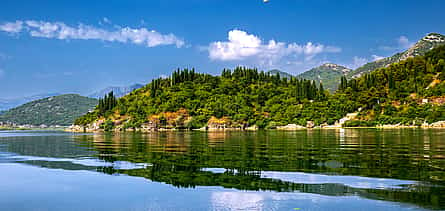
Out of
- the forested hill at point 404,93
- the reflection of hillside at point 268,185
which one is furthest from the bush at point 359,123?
the reflection of hillside at point 268,185

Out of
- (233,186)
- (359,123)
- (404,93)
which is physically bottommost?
(233,186)

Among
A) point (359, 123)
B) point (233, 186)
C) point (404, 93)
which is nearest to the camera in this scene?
point (233, 186)

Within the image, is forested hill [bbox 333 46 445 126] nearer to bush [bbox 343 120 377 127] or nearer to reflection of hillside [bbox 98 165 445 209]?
bush [bbox 343 120 377 127]

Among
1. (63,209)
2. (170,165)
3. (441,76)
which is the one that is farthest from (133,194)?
(441,76)

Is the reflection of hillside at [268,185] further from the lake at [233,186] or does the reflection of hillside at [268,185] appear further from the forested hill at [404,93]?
the forested hill at [404,93]

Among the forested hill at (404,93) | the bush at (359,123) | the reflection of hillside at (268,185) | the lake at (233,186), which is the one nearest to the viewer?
the lake at (233,186)

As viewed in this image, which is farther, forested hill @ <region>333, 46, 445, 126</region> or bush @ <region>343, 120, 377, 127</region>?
bush @ <region>343, 120, 377, 127</region>

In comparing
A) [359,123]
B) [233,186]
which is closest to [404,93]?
[359,123]

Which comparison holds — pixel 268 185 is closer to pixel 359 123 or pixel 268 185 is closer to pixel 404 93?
pixel 359 123

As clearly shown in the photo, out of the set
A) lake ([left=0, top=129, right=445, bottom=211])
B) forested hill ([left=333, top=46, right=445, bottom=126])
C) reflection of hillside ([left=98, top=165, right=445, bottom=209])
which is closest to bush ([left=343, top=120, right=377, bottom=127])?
forested hill ([left=333, top=46, right=445, bottom=126])

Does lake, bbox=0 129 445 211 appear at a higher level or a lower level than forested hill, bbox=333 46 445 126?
lower

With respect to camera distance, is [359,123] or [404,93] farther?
[404,93]

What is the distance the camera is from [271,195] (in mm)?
12305

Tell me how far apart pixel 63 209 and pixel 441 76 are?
632ft
